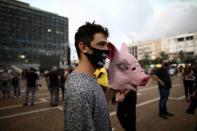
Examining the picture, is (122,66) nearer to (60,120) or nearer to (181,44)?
(60,120)

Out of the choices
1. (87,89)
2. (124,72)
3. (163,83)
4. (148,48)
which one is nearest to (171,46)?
(148,48)

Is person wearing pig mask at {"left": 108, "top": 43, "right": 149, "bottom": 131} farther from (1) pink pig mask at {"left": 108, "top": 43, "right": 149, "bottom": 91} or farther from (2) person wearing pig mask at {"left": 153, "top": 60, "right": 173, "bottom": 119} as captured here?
(2) person wearing pig mask at {"left": 153, "top": 60, "right": 173, "bottom": 119}

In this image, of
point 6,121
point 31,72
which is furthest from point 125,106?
point 31,72

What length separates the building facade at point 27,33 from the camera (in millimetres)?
88131

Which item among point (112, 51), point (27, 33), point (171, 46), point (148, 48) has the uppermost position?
point (27, 33)

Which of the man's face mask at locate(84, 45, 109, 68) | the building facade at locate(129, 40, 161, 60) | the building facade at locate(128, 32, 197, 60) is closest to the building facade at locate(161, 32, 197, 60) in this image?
the building facade at locate(128, 32, 197, 60)

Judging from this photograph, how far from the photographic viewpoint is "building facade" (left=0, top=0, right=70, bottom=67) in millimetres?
88131

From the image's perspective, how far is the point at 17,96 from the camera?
1286 cm

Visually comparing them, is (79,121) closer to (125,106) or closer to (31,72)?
(125,106)

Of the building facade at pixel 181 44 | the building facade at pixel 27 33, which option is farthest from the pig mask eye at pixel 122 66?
the building facade at pixel 181 44

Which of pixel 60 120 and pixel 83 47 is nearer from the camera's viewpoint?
pixel 83 47

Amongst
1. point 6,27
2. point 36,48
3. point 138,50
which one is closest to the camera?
point 6,27

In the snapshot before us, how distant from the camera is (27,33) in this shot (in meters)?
94.9

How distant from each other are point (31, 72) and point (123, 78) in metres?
8.57
